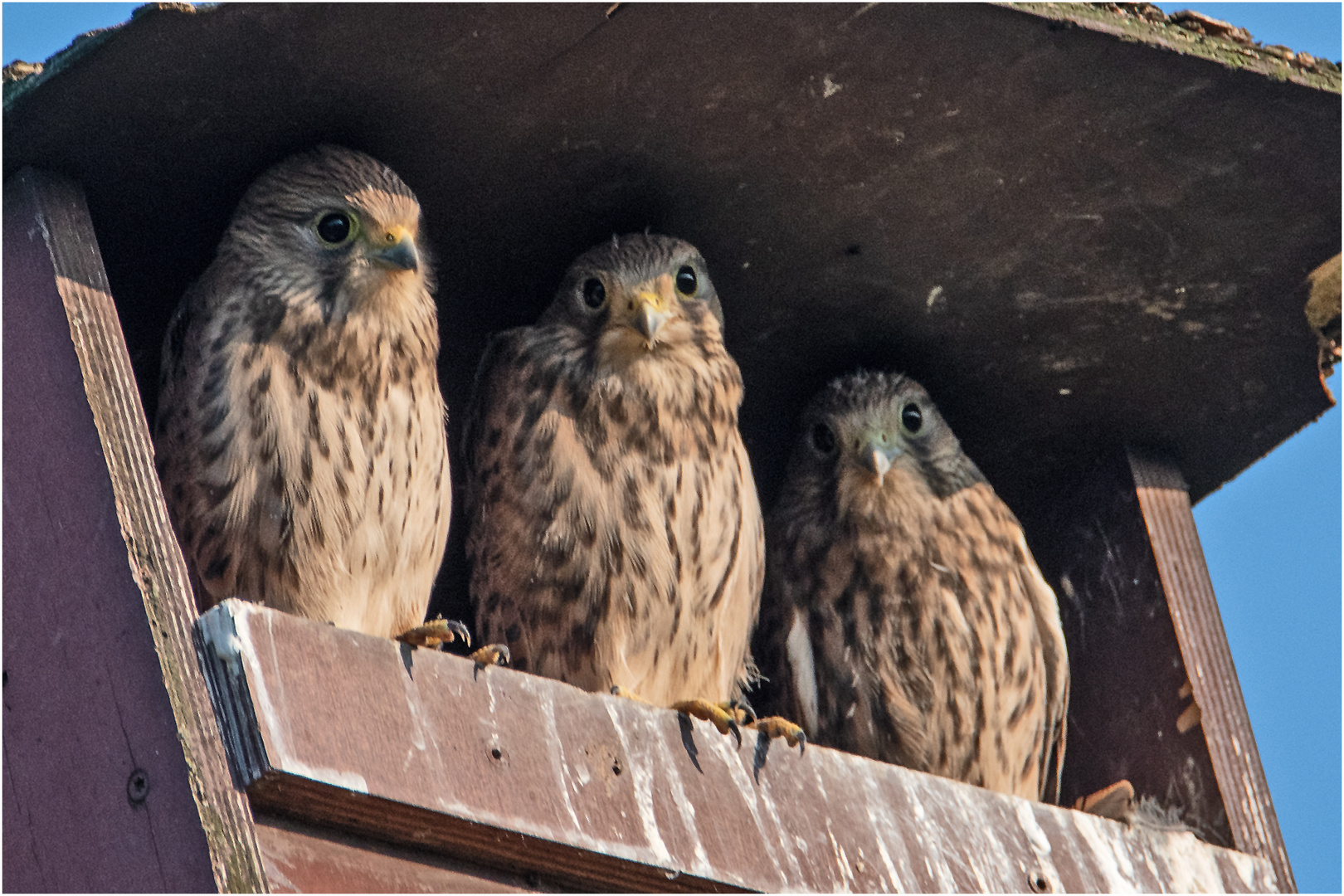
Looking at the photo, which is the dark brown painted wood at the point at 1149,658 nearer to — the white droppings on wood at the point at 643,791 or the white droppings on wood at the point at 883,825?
the white droppings on wood at the point at 883,825

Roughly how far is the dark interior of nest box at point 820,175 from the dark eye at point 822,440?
0.47 ft

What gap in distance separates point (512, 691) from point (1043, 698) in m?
2.07

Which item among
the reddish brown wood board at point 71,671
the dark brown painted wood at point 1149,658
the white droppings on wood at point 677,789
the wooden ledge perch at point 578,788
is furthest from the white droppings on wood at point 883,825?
the reddish brown wood board at point 71,671

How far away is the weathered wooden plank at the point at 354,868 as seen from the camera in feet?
8.47

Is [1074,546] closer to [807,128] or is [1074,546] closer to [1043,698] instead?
[1043,698]

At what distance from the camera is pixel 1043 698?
4602 mm

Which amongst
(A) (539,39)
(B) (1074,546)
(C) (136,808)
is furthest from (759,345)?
(C) (136,808)

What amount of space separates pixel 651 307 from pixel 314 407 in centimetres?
91

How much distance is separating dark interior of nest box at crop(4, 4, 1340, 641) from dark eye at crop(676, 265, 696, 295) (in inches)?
2.9

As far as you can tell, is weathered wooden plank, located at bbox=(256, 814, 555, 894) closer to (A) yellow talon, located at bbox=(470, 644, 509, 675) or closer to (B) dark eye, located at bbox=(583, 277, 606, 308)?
(A) yellow talon, located at bbox=(470, 644, 509, 675)

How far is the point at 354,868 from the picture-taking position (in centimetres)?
271

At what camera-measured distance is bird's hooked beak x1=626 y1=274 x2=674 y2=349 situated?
4137 millimetres

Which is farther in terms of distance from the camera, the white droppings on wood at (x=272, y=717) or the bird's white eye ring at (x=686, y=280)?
the bird's white eye ring at (x=686, y=280)

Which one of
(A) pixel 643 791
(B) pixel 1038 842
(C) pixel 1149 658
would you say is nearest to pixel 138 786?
(A) pixel 643 791
